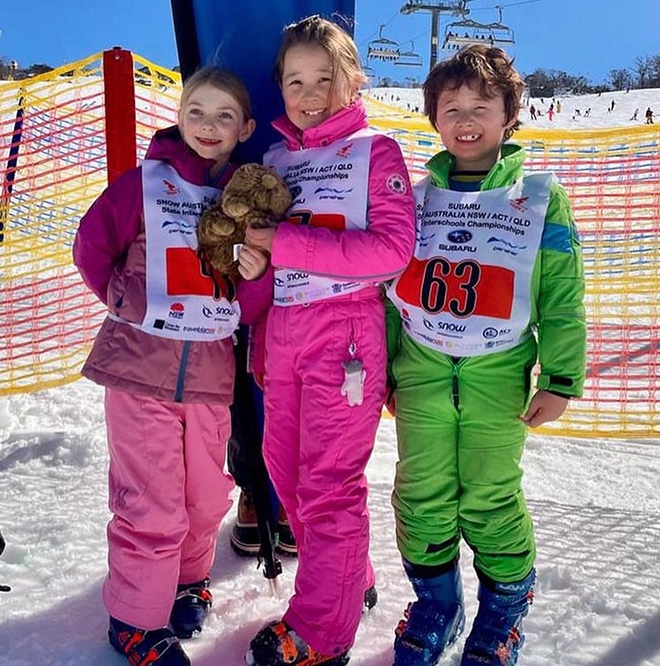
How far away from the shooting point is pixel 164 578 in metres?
2.06

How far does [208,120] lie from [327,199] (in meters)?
0.44

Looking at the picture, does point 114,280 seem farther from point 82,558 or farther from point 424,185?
point 82,558

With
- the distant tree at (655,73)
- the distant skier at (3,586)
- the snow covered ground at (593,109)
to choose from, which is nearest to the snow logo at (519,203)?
the distant skier at (3,586)

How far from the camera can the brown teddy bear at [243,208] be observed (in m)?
1.98

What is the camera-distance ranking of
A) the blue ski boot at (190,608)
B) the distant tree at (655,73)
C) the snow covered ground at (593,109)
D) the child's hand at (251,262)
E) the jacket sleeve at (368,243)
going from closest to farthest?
the jacket sleeve at (368,243) < the child's hand at (251,262) < the blue ski boot at (190,608) < the snow covered ground at (593,109) < the distant tree at (655,73)

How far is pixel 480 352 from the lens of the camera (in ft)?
6.47

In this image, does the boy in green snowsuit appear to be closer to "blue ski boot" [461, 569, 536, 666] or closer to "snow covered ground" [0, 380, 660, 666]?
"blue ski boot" [461, 569, 536, 666]

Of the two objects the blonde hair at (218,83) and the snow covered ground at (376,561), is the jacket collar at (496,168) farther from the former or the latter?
the snow covered ground at (376,561)

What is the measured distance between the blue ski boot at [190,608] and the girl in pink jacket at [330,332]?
0.30 meters

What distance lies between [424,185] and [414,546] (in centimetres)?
107

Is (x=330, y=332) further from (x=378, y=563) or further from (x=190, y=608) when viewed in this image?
(x=378, y=563)

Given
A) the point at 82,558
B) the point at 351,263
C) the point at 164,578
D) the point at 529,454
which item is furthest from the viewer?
the point at 529,454

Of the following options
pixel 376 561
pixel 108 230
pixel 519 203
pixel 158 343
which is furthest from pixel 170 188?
pixel 376 561

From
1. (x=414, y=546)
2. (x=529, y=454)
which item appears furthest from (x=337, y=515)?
(x=529, y=454)
